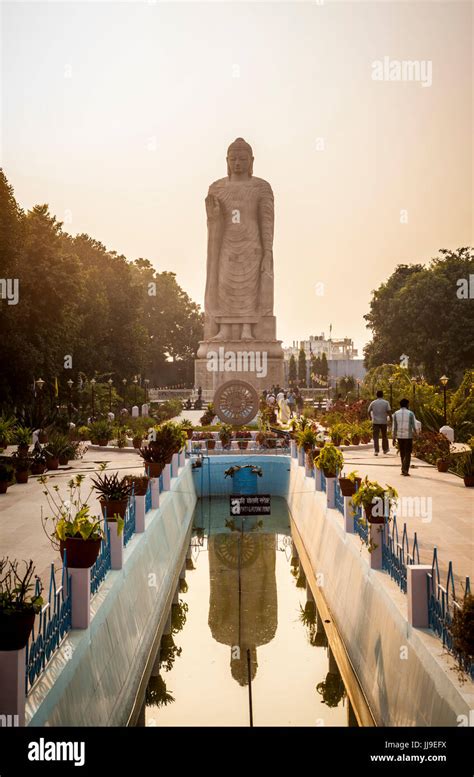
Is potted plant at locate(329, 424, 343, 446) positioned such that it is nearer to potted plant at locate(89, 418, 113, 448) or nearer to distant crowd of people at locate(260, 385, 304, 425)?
distant crowd of people at locate(260, 385, 304, 425)

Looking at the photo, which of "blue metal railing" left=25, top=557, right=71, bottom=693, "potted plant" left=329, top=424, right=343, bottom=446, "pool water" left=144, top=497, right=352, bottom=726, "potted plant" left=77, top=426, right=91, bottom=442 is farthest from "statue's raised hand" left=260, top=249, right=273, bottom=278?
"blue metal railing" left=25, top=557, right=71, bottom=693

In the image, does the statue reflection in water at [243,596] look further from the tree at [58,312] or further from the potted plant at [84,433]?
the tree at [58,312]

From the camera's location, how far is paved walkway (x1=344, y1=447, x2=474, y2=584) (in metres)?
8.58

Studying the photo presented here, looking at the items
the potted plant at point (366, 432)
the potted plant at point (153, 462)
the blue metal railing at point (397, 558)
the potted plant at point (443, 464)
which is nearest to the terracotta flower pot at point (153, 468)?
the potted plant at point (153, 462)

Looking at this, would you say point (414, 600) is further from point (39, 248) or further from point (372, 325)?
point (372, 325)

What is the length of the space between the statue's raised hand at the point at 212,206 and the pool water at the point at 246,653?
27.3 m

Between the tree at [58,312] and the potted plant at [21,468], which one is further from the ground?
the tree at [58,312]

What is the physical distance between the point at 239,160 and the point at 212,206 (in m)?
2.93

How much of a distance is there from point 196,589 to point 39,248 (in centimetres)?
1864

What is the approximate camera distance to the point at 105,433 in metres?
22.6

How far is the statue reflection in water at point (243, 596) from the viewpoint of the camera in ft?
30.5

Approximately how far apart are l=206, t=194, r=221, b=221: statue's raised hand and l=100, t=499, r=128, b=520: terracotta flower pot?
31892mm

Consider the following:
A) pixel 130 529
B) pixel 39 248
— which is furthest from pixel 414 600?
pixel 39 248
